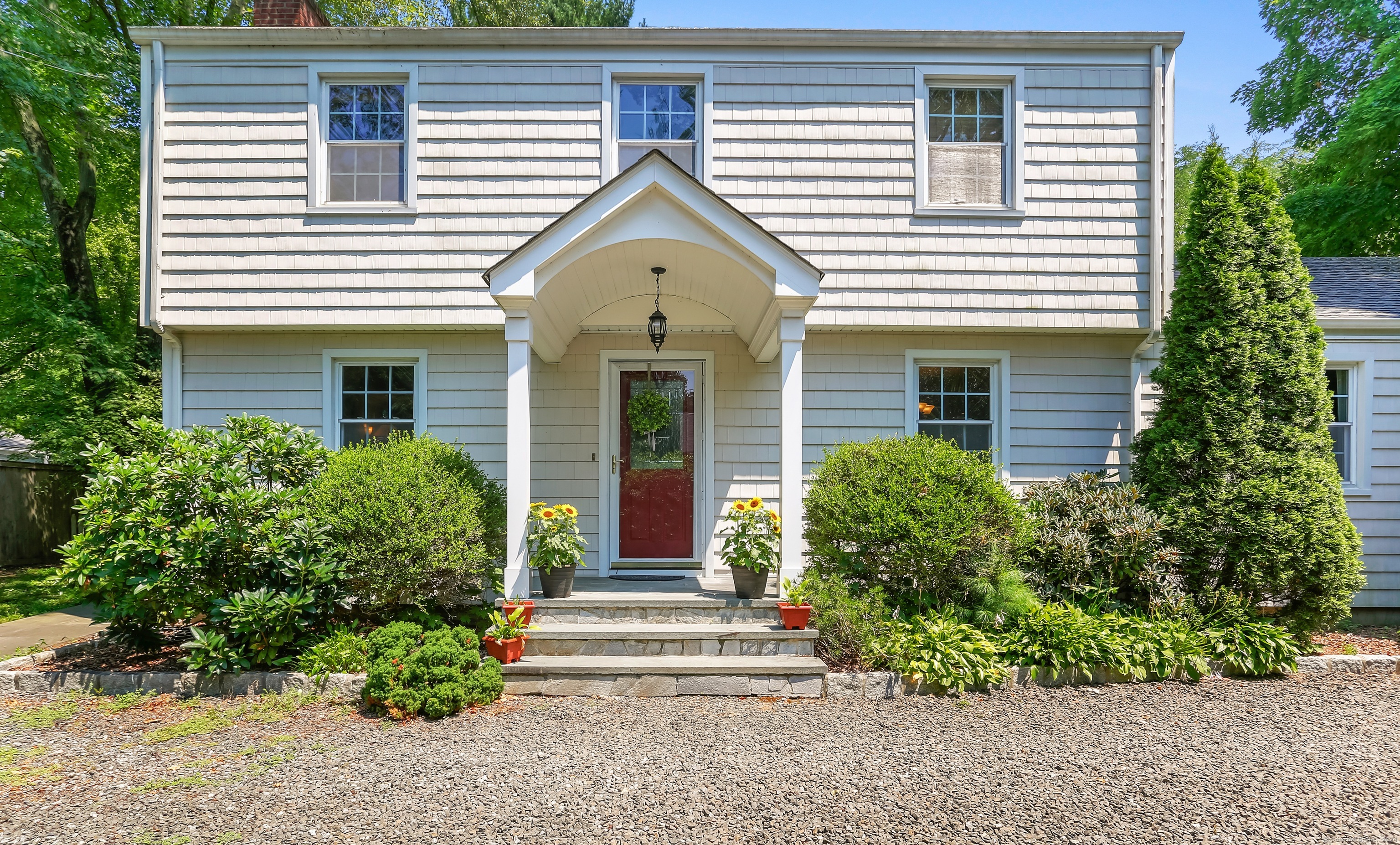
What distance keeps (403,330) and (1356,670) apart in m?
8.59

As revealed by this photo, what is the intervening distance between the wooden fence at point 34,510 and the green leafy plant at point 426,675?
10.00m

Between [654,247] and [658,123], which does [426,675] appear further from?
[658,123]

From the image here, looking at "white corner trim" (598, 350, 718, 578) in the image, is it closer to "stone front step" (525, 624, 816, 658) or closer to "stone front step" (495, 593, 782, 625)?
"stone front step" (495, 593, 782, 625)

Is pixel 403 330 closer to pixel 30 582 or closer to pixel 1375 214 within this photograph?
pixel 30 582

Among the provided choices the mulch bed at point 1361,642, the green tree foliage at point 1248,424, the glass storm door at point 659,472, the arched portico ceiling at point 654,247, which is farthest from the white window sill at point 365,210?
the mulch bed at point 1361,642

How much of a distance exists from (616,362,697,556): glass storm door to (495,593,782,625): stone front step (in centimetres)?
175

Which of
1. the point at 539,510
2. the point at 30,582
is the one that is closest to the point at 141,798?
the point at 539,510

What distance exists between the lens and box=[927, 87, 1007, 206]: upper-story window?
23.1 ft

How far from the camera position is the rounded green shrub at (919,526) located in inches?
206

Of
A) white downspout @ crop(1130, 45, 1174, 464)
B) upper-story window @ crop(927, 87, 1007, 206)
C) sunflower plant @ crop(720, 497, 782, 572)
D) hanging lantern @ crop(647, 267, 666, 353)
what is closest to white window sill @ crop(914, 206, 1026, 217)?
upper-story window @ crop(927, 87, 1007, 206)

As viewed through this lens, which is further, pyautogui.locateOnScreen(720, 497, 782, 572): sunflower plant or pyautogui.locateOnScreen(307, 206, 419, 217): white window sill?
pyautogui.locateOnScreen(307, 206, 419, 217): white window sill

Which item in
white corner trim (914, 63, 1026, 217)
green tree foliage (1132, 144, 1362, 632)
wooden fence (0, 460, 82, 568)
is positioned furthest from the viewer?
wooden fence (0, 460, 82, 568)

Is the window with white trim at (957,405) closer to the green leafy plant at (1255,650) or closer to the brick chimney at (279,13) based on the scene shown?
the green leafy plant at (1255,650)

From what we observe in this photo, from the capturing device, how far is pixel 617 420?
7.21m
